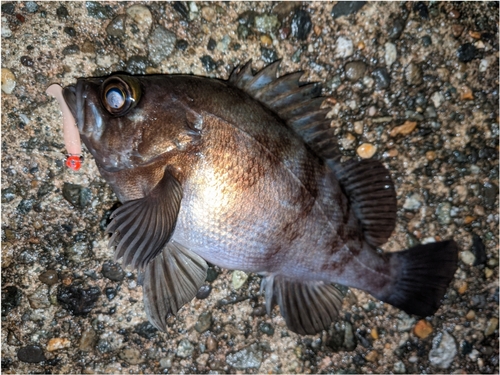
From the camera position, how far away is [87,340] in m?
2.20

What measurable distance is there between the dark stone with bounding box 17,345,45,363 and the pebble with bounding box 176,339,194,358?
2.50ft

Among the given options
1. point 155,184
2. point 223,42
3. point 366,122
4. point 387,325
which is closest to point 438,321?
point 387,325

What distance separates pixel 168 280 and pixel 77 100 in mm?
1014

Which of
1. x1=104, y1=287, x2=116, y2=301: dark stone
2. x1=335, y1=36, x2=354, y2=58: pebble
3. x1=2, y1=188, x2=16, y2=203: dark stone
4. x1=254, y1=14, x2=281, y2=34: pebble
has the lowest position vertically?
x1=104, y1=287, x2=116, y2=301: dark stone

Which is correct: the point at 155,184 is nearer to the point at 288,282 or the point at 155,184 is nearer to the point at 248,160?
the point at 248,160

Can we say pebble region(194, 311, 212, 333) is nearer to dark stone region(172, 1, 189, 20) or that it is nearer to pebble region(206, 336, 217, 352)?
pebble region(206, 336, 217, 352)

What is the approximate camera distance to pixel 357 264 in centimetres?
216

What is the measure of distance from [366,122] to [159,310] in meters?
1.64

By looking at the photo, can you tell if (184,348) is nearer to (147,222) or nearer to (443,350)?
(147,222)

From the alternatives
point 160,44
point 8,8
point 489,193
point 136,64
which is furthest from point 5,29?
point 489,193

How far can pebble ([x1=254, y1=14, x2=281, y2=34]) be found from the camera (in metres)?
2.22

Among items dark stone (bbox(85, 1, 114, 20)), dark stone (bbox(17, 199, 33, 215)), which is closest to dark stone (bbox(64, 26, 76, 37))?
dark stone (bbox(85, 1, 114, 20))

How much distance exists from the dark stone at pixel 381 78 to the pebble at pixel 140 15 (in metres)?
1.36

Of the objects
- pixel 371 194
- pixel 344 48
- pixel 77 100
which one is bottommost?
pixel 371 194
